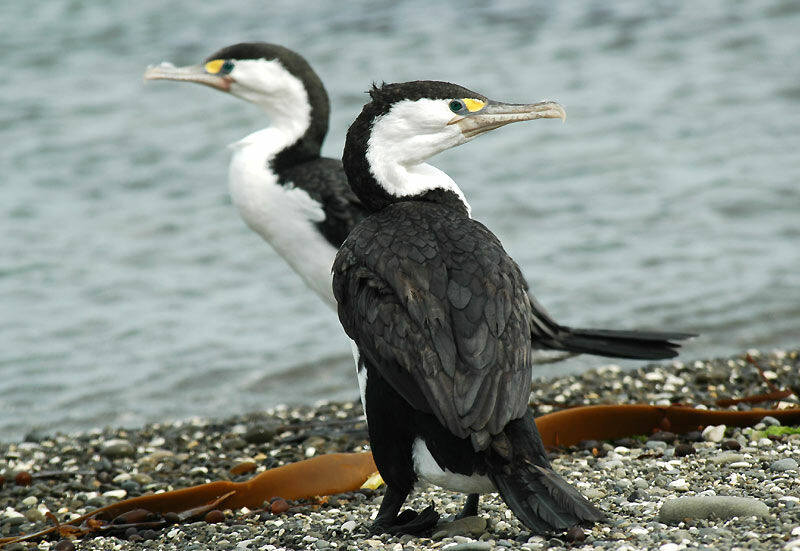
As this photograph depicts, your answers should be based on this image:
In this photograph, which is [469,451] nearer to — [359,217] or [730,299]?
[359,217]

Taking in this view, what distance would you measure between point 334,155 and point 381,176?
6166mm

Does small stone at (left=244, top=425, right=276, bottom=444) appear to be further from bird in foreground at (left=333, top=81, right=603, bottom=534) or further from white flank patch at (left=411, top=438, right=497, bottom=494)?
white flank patch at (left=411, top=438, right=497, bottom=494)

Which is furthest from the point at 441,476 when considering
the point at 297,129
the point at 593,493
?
the point at 297,129

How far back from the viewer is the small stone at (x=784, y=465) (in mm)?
4402

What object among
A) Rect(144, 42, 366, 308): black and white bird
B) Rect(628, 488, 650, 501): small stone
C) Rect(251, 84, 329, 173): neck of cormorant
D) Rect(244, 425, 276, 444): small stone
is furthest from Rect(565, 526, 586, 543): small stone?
Rect(251, 84, 329, 173): neck of cormorant

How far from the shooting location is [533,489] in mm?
3779

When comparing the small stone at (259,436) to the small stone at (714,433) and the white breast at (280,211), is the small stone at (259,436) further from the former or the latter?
the small stone at (714,433)

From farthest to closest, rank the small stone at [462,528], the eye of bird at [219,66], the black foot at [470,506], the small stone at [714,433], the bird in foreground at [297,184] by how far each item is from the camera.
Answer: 1. the eye of bird at [219,66]
2. the bird in foreground at [297,184]
3. the small stone at [714,433]
4. the black foot at [470,506]
5. the small stone at [462,528]

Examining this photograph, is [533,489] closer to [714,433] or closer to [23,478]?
[714,433]

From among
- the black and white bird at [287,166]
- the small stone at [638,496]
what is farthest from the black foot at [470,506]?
the black and white bird at [287,166]

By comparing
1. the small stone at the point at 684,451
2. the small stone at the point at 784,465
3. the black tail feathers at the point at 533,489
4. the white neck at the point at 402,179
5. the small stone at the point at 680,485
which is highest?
the white neck at the point at 402,179

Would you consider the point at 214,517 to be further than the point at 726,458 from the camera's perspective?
Yes

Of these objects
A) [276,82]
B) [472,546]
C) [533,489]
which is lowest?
[472,546]

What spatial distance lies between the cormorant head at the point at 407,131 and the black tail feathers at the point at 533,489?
3.98 ft
